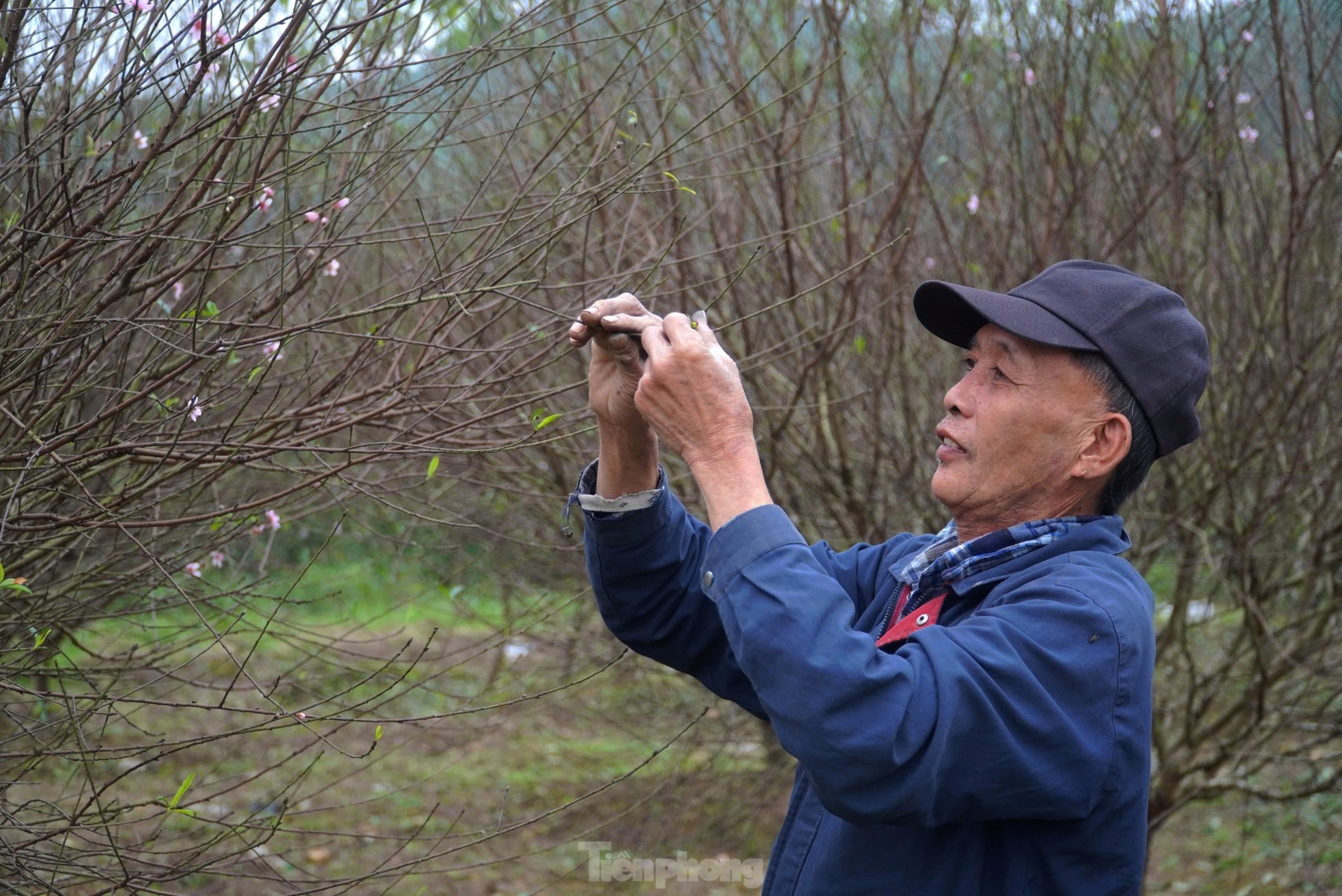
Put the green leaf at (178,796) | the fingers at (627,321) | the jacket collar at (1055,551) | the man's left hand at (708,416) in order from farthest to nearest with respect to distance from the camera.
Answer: the green leaf at (178,796) → the fingers at (627,321) → the jacket collar at (1055,551) → the man's left hand at (708,416)

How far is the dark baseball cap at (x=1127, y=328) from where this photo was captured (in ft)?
5.95

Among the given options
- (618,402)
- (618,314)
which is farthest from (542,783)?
(618,314)

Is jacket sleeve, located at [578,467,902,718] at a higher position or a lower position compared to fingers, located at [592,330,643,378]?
lower

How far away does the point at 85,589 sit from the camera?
3111 millimetres

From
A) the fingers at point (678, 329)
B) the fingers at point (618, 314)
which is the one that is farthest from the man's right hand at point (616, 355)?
the fingers at point (678, 329)

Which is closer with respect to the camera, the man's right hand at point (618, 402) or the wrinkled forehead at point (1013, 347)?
the wrinkled forehead at point (1013, 347)

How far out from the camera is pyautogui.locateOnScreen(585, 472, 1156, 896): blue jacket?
1468mm

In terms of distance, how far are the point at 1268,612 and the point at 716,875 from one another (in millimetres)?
2963

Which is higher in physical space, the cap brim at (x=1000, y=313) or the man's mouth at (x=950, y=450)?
the cap brim at (x=1000, y=313)

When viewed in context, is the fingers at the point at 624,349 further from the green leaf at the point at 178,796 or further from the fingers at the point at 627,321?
the green leaf at the point at 178,796

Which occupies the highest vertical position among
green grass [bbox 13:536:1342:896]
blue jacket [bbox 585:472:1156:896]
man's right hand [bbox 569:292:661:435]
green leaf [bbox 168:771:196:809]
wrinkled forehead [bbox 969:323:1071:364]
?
man's right hand [bbox 569:292:661:435]

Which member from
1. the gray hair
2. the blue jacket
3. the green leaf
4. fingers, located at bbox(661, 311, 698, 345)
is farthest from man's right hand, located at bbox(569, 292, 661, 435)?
the green leaf

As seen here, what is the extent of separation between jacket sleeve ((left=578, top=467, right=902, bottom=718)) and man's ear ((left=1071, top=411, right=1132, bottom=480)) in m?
0.46

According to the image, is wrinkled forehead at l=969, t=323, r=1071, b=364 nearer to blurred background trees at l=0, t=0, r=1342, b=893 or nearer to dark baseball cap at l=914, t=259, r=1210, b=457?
dark baseball cap at l=914, t=259, r=1210, b=457
